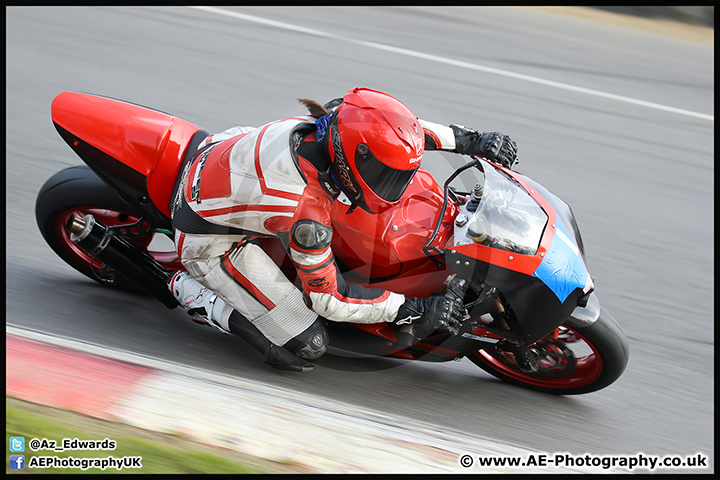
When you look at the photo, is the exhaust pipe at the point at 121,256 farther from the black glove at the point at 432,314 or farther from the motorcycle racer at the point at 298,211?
the black glove at the point at 432,314

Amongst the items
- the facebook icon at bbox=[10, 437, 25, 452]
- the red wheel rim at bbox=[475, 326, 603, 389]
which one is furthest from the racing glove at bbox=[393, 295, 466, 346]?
the facebook icon at bbox=[10, 437, 25, 452]

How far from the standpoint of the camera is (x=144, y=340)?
3791 mm

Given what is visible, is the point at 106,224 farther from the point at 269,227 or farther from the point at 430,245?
the point at 430,245

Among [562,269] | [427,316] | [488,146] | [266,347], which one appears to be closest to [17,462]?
[266,347]

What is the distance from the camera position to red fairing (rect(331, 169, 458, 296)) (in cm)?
322

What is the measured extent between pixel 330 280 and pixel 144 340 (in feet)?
4.61

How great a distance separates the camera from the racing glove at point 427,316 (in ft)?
9.85

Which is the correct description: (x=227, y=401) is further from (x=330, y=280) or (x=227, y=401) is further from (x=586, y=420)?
(x=586, y=420)

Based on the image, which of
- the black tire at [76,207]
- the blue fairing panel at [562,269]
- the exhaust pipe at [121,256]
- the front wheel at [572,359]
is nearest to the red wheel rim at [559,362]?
the front wheel at [572,359]

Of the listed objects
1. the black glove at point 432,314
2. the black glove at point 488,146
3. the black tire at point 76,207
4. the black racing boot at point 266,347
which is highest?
the black glove at point 488,146

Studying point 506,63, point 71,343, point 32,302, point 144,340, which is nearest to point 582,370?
point 144,340

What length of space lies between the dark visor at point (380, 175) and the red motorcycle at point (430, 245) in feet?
1.01

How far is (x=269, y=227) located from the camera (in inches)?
122

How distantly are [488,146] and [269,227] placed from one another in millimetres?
1290
